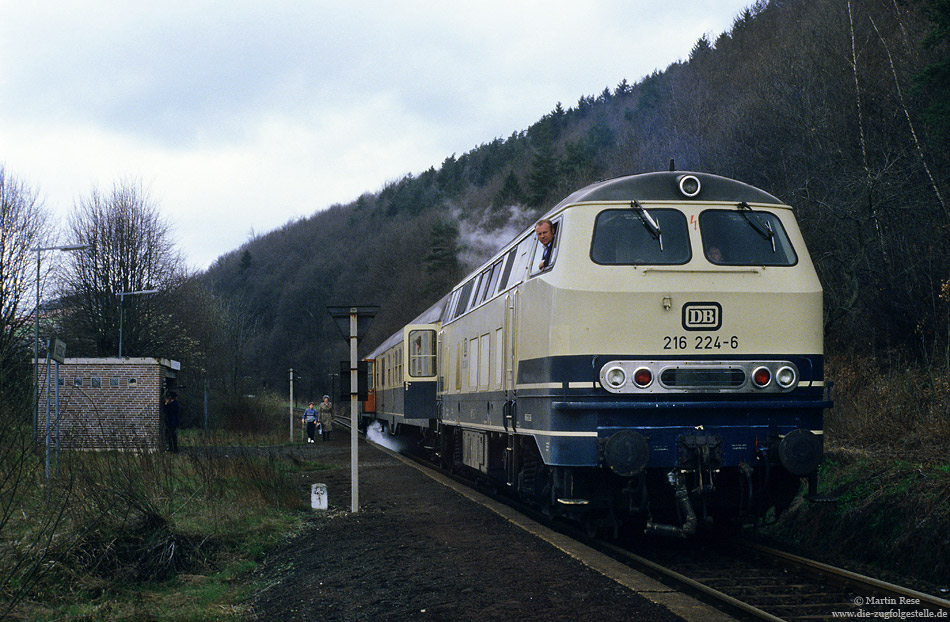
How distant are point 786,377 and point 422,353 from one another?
12.6 m

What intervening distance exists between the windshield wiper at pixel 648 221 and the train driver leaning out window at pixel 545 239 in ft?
2.83

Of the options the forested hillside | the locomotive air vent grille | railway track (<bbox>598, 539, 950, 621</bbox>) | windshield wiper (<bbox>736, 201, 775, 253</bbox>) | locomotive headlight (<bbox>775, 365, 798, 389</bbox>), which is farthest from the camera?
the forested hillside

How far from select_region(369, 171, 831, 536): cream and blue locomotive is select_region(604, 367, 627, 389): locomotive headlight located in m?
0.01

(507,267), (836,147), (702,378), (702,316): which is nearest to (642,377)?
(702,378)

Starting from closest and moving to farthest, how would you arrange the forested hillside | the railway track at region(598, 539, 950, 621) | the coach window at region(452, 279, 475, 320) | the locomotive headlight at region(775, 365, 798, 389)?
1. the railway track at region(598, 539, 950, 621)
2. the locomotive headlight at region(775, 365, 798, 389)
3. the coach window at region(452, 279, 475, 320)
4. the forested hillside

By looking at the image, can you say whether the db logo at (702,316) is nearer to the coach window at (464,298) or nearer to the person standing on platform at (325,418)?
the coach window at (464,298)

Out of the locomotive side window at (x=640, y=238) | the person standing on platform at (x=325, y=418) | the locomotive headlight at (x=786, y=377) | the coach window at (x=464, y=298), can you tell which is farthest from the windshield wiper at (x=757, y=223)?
the person standing on platform at (x=325, y=418)

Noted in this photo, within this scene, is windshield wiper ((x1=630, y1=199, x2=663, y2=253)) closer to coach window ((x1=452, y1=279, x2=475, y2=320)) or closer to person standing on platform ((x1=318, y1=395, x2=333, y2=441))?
coach window ((x1=452, y1=279, x2=475, y2=320))

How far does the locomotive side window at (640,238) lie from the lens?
27.3ft

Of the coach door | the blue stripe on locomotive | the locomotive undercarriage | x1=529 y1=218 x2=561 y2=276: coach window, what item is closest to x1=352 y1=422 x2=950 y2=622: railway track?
the locomotive undercarriage

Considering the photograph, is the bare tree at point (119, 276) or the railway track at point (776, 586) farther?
the bare tree at point (119, 276)

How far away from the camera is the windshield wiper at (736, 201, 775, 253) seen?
8.45 m

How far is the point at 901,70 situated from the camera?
898 inches

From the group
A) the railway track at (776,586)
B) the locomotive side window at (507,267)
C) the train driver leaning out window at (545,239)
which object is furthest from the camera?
the locomotive side window at (507,267)
